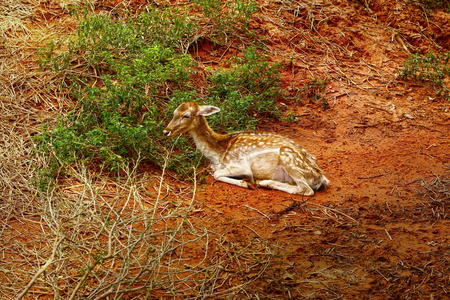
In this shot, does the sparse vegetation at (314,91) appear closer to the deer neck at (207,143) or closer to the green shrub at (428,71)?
the green shrub at (428,71)

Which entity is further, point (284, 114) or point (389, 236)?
point (284, 114)

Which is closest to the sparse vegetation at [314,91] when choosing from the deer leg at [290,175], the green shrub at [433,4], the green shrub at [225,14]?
the green shrub at [225,14]

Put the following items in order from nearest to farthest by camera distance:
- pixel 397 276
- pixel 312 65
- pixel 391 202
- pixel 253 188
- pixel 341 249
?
pixel 397 276
pixel 341 249
pixel 391 202
pixel 253 188
pixel 312 65

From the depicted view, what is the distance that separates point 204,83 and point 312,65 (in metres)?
2.98

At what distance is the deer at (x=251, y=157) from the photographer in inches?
288

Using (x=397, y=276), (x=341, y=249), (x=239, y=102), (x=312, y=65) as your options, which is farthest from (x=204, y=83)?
(x=397, y=276)

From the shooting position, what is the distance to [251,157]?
773 centimetres

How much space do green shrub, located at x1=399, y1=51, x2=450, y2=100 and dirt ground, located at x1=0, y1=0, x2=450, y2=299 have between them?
0.24 meters

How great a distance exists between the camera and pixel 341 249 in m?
5.60

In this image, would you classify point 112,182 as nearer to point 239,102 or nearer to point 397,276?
point 239,102

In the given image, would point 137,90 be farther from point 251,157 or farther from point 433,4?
point 433,4

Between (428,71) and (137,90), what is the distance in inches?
277

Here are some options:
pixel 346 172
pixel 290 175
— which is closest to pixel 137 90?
pixel 290 175

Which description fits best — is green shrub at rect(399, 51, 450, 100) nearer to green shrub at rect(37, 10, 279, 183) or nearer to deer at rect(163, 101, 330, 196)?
green shrub at rect(37, 10, 279, 183)
